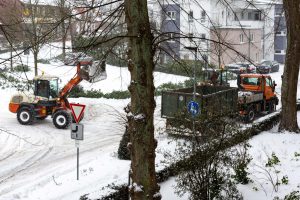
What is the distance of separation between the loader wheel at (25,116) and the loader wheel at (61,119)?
1178 millimetres

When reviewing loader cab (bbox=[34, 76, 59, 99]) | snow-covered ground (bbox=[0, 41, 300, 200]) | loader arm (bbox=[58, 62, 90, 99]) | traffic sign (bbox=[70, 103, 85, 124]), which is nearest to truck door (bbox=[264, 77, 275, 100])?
snow-covered ground (bbox=[0, 41, 300, 200])

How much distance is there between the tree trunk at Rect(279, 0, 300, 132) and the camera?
17.2m

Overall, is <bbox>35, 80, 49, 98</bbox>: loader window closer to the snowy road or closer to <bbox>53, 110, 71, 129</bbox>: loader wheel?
<bbox>53, 110, 71, 129</bbox>: loader wheel

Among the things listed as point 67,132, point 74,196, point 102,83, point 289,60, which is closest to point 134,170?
point 74,196

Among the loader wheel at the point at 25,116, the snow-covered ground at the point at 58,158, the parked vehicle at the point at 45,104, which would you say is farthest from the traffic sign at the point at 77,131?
the loader wheel at the point at 25,116

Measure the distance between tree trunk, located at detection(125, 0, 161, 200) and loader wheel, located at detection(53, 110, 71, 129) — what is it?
13.5 metres

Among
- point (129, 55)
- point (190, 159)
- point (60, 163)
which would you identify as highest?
point (129, 55)

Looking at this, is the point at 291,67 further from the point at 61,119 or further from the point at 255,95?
the point at 61,119

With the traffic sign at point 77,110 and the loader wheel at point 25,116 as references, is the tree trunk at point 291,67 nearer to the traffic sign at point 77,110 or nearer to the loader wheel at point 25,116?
the traffic sign at point 77,110

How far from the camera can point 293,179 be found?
1252cm

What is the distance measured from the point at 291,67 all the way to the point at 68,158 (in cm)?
896

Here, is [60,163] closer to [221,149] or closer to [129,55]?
[221,149]

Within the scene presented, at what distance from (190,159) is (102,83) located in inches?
937

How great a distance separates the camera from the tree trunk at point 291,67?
17172 millimetres
